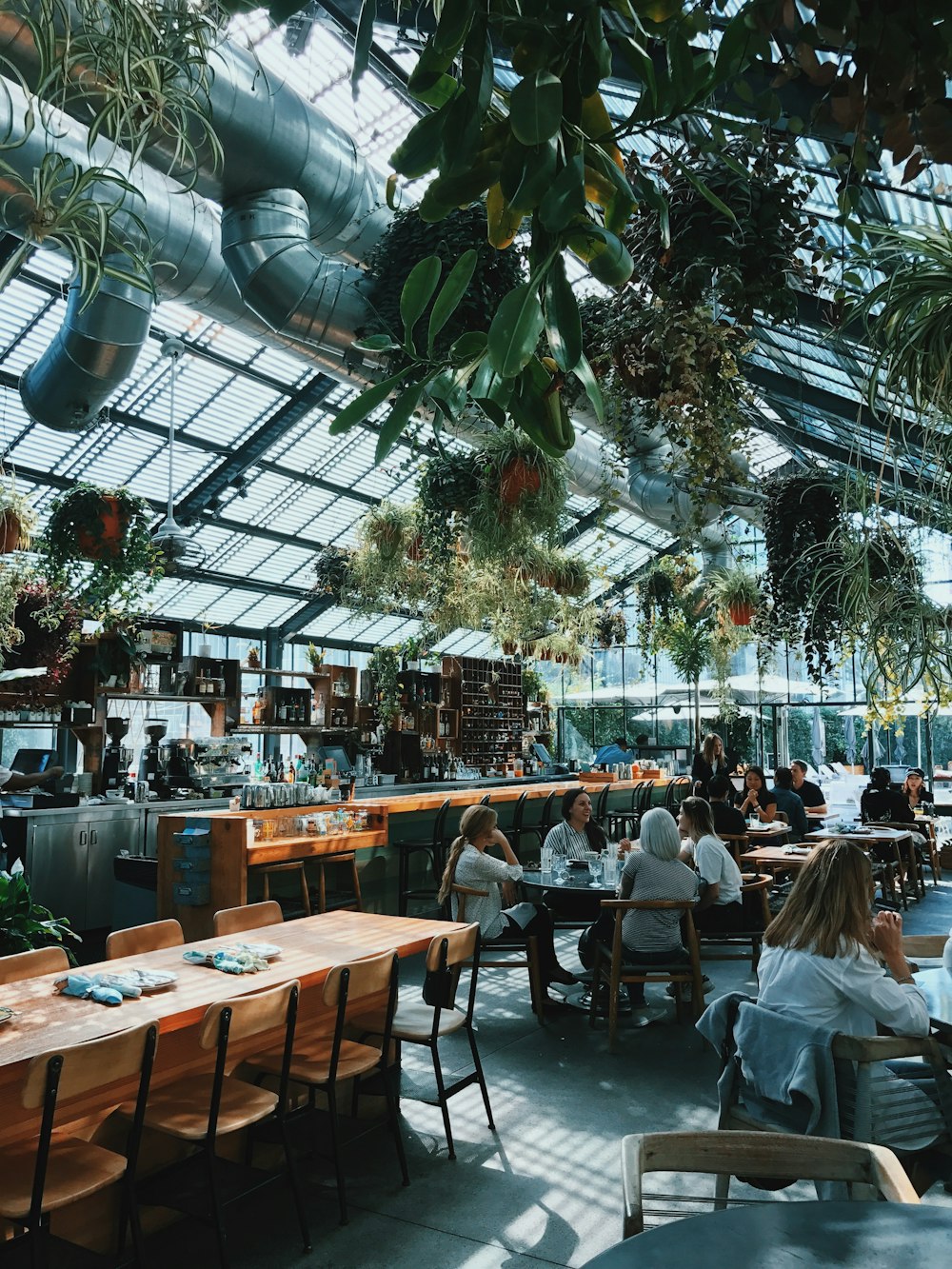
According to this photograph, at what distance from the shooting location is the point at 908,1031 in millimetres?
3186

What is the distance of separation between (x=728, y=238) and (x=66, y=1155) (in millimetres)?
3323

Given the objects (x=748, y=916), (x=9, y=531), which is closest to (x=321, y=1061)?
(x=9, y=531)

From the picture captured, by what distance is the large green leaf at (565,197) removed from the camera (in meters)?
0.77

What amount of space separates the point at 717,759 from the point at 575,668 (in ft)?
18.5

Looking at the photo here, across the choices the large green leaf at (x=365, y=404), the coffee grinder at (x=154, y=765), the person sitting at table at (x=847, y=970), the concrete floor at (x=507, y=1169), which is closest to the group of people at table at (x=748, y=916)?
the person sitting at table at (x=847, y=970)

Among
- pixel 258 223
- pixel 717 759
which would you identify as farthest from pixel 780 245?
pixel 717 759

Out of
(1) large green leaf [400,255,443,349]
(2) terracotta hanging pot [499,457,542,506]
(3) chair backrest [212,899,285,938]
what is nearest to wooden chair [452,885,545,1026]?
(3) chair backrest [212,899,285,938]

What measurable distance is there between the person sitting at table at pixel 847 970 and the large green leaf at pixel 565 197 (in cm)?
298

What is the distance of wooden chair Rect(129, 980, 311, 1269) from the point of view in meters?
3.23

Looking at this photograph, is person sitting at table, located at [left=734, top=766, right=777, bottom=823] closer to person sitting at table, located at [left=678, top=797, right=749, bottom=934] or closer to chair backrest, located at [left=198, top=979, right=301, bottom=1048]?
person sitting at table, located at [left=678, top=797, right=749, bottom=934]

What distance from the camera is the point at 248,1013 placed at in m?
3.34

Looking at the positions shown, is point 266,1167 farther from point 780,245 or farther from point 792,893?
point 780,245

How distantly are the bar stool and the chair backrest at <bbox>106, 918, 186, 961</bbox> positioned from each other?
360 centimetres

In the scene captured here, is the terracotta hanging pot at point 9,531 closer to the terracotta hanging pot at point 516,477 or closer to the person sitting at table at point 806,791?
the terracotta hanging pot at point 516,477
